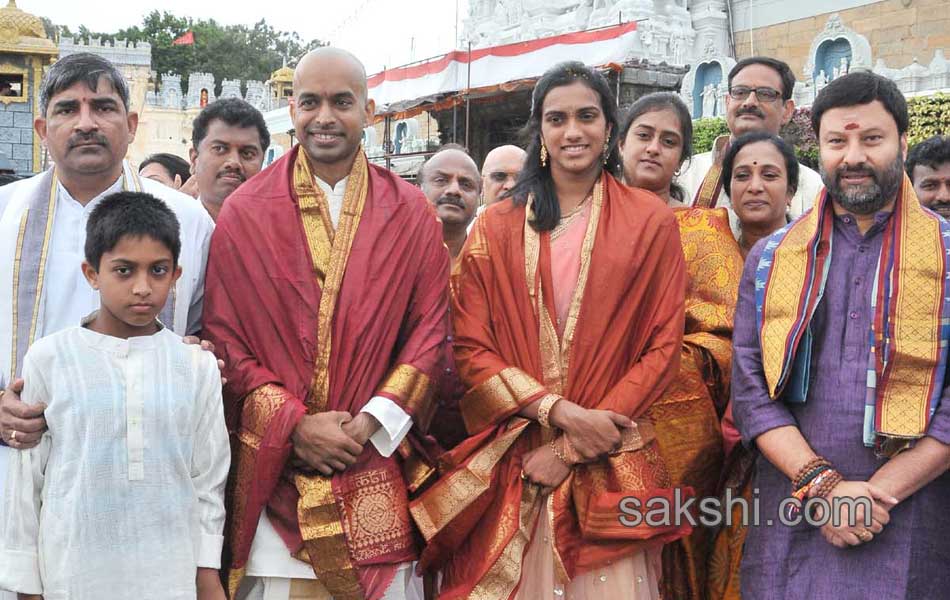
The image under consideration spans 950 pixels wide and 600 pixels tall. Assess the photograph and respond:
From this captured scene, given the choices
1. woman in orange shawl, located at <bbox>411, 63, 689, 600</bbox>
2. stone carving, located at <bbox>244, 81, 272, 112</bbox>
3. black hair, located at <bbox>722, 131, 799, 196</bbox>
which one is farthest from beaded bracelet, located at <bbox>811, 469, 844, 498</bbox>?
stone carving, located at <bbox>244, 81, 272, 112</bbox>

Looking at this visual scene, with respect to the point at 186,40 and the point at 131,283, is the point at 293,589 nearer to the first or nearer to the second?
the point at 131,283

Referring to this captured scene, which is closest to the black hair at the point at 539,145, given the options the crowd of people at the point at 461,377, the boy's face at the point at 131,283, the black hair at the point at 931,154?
the crowd of people at the point at 461,377

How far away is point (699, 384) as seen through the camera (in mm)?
3396

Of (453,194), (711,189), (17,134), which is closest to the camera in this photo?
(711,189)

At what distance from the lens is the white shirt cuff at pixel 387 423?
295 cm

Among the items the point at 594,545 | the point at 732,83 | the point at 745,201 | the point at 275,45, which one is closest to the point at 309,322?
the point at 594,545

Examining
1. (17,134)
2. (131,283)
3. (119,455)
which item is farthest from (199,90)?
(119,455)

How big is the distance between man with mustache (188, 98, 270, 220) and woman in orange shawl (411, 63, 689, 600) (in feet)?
5.15

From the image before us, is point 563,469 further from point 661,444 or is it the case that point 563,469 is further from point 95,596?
point 95,596

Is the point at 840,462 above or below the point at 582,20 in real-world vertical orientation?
below

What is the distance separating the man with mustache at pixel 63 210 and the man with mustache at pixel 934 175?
295 centimetres

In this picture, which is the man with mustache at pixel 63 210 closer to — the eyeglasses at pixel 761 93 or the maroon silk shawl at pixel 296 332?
the maroon silk shawl at pixel 296 332

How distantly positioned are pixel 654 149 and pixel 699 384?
994mm

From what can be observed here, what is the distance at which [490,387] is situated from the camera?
3074 millimetres
